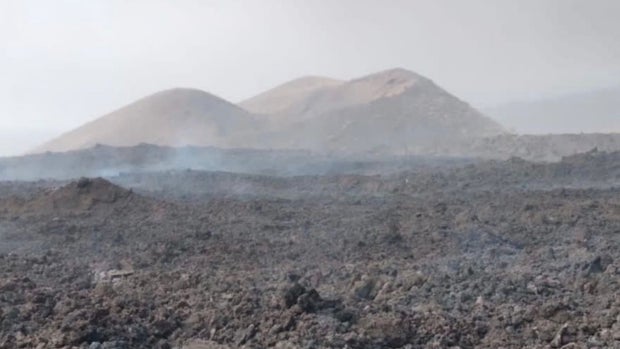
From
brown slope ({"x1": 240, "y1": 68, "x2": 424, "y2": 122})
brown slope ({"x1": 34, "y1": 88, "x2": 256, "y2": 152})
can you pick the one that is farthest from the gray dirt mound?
brown slope ({"x1": 240, "y1": 68, "x2": 424, "y2": 122})

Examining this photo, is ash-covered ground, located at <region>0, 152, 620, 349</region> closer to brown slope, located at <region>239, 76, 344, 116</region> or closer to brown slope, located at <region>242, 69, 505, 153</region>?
brown slope, located at <region>242, 69, 505, 153</region>

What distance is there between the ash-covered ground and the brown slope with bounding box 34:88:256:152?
3387 cm

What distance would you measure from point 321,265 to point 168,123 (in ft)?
165

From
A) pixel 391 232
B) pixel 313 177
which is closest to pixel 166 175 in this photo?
pixel 313 177

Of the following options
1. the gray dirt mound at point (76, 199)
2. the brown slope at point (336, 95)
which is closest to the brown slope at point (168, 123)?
the brown slope at point (336, 95)

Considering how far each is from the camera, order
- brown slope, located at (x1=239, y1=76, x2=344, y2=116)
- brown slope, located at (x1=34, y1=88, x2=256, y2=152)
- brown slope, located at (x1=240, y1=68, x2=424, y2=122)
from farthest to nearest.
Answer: brown slope, located at (x1=239, y1=76, x2=344, y2=116) → brown slope, located at (x1=240, y1=68, x2=424, y2=122) → brown slope, located at (x1=34, y1=88, x2=256, y2=152)

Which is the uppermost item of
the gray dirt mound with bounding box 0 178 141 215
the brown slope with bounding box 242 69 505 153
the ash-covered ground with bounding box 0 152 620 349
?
the brown slope with bounding box 242 69 505 153

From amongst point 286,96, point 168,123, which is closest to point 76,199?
point 168,123

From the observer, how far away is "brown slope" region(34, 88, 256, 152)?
60219 millimetres

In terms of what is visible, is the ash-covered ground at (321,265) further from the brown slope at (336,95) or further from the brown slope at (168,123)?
the brown slope at (336,95)

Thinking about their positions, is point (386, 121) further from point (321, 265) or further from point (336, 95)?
point (321, 265)

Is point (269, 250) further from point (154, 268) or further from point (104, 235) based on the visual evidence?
point (104, 235)

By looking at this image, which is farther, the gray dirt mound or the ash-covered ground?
the gray dirt mound

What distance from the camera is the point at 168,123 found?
6291 cm
